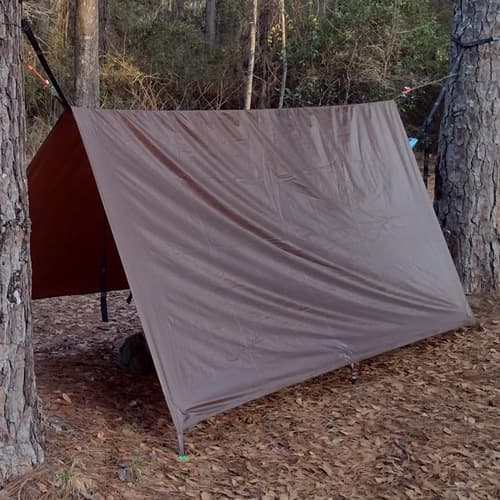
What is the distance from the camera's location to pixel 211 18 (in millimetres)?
15844

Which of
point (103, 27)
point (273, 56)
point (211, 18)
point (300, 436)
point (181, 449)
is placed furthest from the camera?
point (211, 18)

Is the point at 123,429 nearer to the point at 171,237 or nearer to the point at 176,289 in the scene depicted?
the point at 176,289

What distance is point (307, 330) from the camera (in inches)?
159

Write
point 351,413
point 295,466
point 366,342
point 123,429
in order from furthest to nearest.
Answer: point 366,342 < point 351,413 < point 123,429 < point 295,466

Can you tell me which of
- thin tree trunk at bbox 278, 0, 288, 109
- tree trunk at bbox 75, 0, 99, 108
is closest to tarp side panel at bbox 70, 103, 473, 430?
tree trunk at bbox 75, 0, 99, 108

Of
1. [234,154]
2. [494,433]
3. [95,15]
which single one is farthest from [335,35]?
[494,433]

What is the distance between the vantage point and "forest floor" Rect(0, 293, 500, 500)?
315 cm

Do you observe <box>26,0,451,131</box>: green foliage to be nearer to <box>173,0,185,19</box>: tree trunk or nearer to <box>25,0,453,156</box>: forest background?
<box>25,0,453,156</box>: forest background

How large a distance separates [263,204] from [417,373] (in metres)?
1.52

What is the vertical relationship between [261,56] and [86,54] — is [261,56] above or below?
above

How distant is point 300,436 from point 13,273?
171 cm

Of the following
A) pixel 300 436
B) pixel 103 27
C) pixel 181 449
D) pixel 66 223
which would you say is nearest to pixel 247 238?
pixel 300 436

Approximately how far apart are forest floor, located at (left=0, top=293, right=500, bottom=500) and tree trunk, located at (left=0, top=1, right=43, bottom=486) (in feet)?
0.60

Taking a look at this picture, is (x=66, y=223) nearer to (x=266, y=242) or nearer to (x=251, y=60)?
(x=266, y=242)
